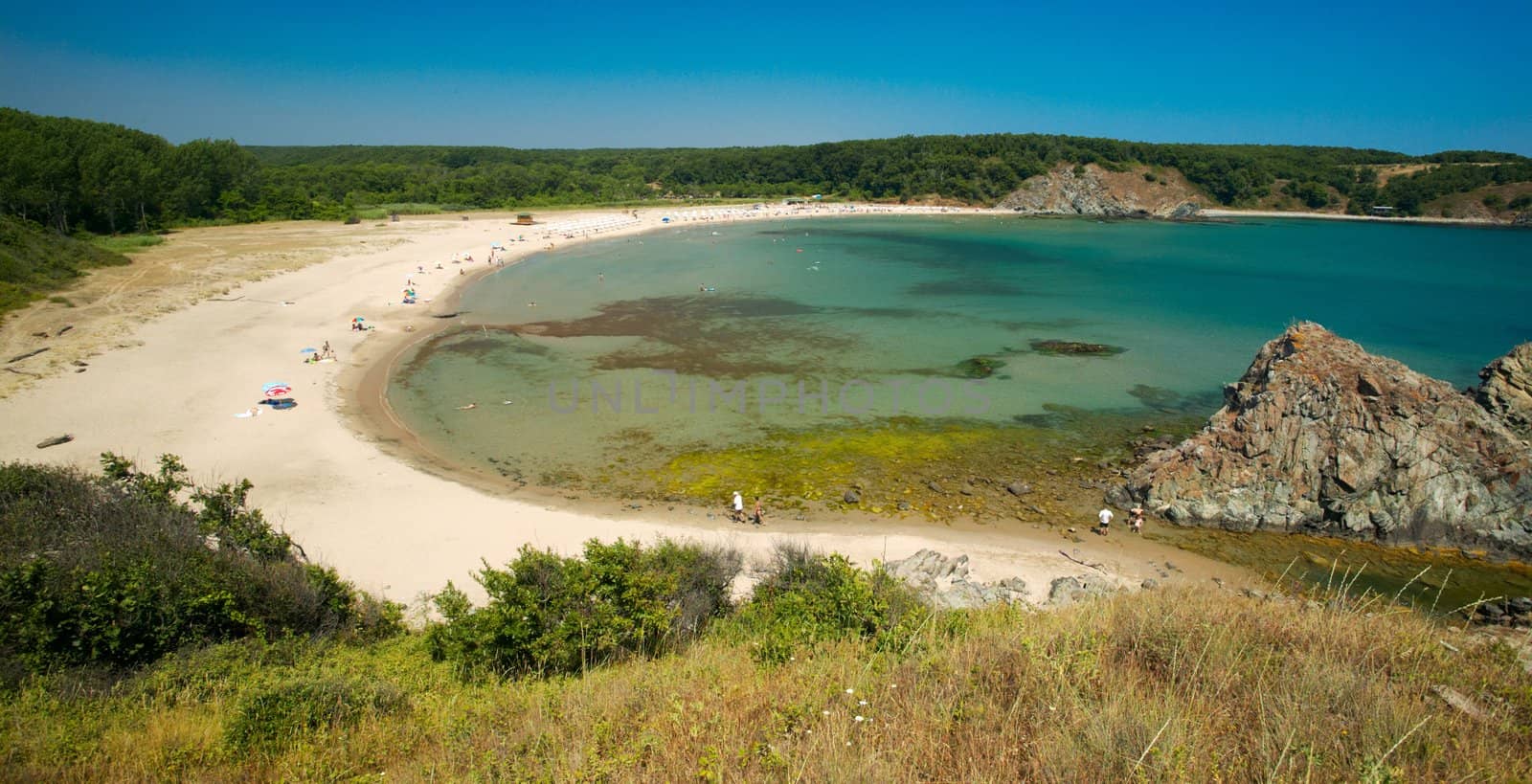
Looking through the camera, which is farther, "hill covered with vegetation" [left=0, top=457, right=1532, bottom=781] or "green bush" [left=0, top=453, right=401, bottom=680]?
"green bush" [left=0, top=453, right=401, bottom=680]

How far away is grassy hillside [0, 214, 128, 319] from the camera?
3338cm

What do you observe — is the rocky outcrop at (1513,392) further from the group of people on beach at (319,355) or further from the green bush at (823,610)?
the group of people on beach at (319,355)

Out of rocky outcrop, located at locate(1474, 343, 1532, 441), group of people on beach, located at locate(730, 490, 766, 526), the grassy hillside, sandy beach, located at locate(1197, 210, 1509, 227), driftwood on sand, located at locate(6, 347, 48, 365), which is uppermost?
sandy beach, located at locate(1197, 210, 1509, 227)

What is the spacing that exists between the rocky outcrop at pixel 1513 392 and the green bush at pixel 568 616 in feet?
72.3

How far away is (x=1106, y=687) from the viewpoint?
6086mm

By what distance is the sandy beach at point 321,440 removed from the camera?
15.7 m

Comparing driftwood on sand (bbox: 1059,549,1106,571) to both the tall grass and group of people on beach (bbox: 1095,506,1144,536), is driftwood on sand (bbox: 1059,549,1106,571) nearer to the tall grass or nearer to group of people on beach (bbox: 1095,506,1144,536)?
group of people on beach (bbox: 1095,506,1144,536)

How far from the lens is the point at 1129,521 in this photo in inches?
700

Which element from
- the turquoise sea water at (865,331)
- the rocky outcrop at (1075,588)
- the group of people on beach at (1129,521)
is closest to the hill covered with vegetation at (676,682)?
the rocky outcrop at (1075,588)

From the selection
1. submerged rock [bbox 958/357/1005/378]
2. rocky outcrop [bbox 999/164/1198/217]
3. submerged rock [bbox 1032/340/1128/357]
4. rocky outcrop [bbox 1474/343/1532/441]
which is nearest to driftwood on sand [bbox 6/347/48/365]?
submerged rock [bbox 958/357/1005/378]

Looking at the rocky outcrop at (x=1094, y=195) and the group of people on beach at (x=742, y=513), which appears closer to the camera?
the group of people on beach at (x=742, y=513)

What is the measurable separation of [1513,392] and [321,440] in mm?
33961

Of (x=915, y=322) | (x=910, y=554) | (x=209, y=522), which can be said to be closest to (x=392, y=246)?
(x=915, y=322)

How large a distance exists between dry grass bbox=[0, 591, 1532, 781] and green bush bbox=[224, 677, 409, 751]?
0.12 meters
